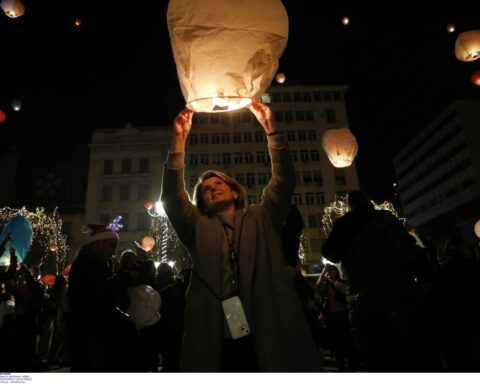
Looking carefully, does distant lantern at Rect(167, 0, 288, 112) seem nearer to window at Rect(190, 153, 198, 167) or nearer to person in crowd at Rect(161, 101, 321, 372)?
person in crowd at Rect(161, 101, 321, 372)

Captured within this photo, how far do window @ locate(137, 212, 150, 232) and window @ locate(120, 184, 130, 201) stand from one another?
7.98 feet

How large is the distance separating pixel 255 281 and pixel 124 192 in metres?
37.0

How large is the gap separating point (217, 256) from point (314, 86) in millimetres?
45463

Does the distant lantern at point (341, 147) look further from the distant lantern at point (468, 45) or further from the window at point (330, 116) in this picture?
the window at point (330, 116)

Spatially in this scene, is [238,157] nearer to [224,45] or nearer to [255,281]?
[224,45]

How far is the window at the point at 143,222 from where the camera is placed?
3528 centimetres

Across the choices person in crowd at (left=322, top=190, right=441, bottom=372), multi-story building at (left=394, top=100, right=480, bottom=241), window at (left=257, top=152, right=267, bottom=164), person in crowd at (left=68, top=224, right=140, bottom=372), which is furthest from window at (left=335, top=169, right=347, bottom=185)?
person in crowd at (left=68, top=224, right=140, bottom=372)

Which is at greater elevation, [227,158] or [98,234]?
[227,158]

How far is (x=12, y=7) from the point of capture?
7.32 meters

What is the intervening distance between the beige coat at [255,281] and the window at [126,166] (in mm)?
36864

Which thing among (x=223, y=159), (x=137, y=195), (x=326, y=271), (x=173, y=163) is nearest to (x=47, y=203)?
(x=137, y=195)

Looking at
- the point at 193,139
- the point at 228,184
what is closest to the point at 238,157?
the point at 193,139

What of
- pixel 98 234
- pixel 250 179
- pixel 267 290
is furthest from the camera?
pixel 250 179

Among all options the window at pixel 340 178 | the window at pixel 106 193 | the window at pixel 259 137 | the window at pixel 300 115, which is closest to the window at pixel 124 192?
the window at pixel 106 193
